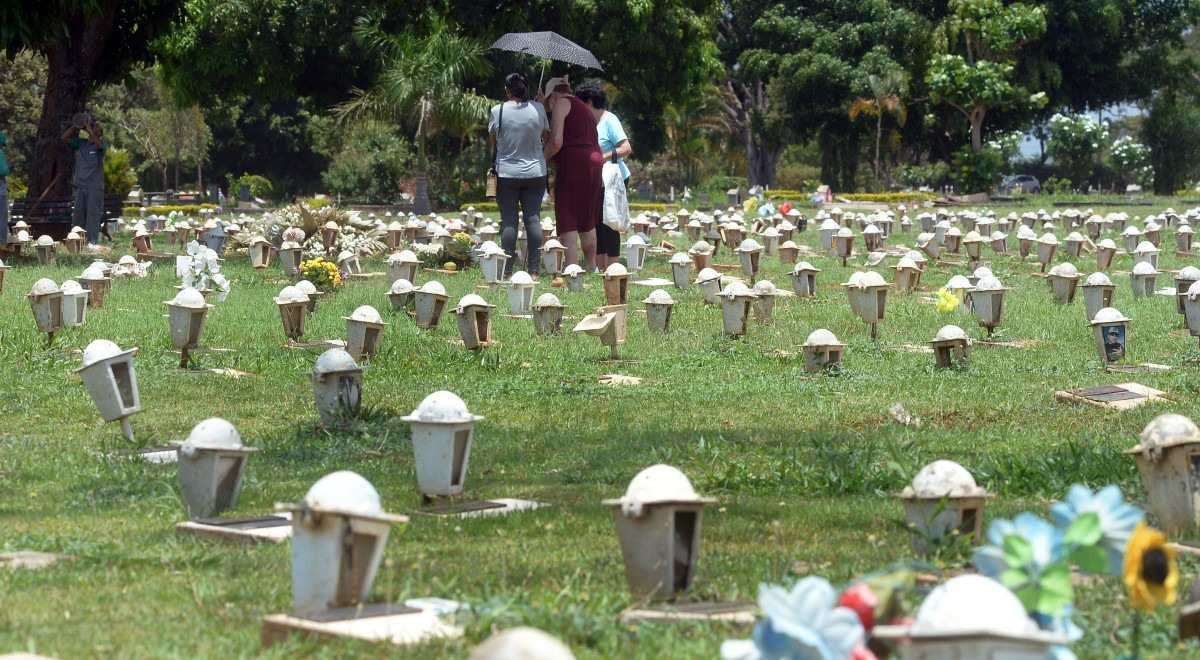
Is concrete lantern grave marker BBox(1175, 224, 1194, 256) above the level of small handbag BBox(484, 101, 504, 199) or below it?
below

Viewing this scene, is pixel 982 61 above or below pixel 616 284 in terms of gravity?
above

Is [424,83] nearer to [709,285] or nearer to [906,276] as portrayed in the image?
[906,276]

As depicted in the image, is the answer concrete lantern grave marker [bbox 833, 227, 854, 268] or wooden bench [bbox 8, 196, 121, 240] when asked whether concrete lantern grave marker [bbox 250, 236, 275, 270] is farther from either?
concrete lantern grave marker [bbox 833, 227, 854, 268]

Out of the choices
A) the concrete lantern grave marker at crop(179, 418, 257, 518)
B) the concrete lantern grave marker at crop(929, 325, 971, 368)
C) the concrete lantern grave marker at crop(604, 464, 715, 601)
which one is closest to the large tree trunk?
the concrete lantern grave marker at crop(929, 325, 971, 368)

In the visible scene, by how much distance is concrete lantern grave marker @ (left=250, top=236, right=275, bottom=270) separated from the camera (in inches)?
722

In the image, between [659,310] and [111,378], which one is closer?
[111,378]

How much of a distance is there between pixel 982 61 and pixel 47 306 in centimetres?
3381

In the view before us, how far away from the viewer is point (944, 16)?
46.1m

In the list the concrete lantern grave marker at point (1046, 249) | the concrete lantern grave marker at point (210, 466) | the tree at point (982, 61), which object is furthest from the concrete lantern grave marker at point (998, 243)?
Answer: the tree at point (982, 61)

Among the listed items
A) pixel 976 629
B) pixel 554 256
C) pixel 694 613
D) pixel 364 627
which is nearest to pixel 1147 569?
pixel 976 629

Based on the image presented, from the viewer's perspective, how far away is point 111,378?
7.20 meters

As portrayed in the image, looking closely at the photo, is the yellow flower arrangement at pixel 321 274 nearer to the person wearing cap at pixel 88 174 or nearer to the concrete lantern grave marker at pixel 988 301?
the concrete lantern grave marker at pixel 988 301

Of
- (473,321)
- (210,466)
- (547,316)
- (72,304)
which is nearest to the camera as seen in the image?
(210,466)

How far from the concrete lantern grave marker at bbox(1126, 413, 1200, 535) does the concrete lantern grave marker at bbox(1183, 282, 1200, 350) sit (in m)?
5.21
